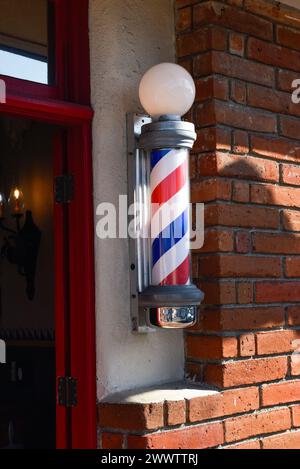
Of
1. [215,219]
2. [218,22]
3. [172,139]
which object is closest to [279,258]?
[215,219]

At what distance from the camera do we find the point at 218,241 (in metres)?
2.44

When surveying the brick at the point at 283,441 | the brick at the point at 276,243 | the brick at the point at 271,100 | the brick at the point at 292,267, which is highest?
the brick at the point at 271,100

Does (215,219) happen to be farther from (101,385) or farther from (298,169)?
(101,385)

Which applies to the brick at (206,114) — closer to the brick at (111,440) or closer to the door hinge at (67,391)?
the door hinge at (67,391)

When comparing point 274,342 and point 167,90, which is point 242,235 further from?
point 167,90

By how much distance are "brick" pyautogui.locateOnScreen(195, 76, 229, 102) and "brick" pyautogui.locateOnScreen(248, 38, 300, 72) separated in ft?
0.67

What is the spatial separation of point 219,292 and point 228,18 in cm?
103

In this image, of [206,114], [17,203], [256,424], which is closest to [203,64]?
[206,114]

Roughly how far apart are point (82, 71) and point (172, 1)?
50cm

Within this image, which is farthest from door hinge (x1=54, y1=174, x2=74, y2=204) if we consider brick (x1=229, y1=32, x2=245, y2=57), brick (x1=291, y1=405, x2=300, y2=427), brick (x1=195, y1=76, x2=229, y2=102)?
brick (x1=291, y1=405, x2=300, y2=427)

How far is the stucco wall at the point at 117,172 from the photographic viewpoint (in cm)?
238

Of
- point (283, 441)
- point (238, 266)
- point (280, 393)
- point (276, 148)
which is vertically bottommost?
point (283, 441)

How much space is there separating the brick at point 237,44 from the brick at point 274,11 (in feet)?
0.46

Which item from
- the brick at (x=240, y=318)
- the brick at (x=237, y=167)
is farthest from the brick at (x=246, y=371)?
the brick at (x=237, y=167)
